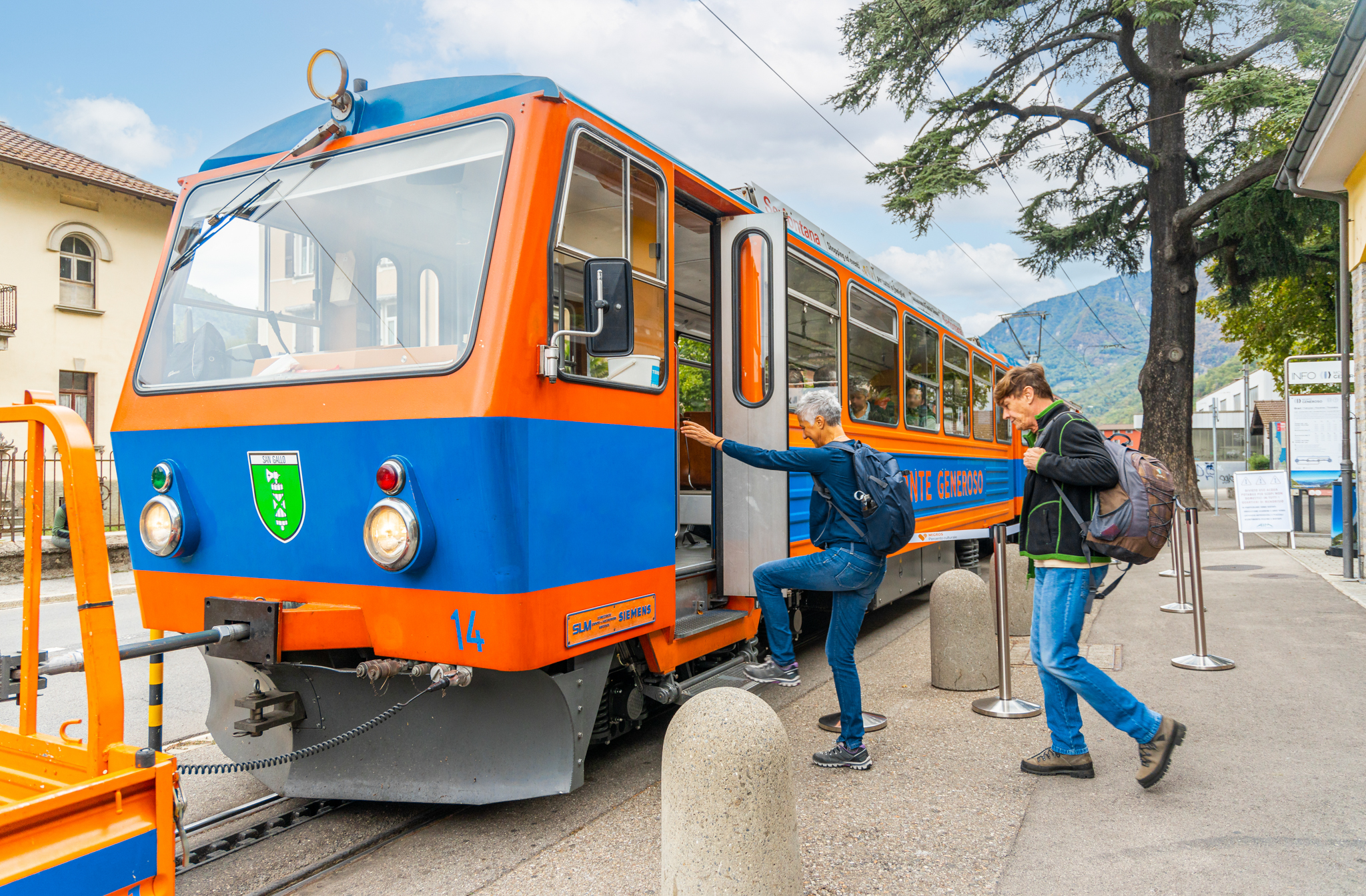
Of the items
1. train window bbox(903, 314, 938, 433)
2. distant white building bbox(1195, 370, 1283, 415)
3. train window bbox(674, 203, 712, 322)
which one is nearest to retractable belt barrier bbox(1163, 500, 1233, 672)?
train window bbox(903, 314, 938, 433)

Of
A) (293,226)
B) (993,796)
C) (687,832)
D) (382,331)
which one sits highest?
(293,226)

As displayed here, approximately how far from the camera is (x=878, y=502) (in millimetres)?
4594

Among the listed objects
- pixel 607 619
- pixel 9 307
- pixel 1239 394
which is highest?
pixel 1239 394

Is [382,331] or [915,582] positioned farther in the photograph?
[915,582]

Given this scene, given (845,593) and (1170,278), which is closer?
(845,593)

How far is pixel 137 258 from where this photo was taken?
22.7m

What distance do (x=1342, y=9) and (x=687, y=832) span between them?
2028 cm

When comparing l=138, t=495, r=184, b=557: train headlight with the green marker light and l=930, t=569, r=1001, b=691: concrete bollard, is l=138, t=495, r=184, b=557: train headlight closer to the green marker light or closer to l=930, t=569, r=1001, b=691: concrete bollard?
the green marker light

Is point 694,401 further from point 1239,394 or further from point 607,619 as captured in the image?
point 1239,394

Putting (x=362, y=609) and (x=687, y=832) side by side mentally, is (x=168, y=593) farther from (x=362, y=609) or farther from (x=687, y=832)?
(x=687, y=832)

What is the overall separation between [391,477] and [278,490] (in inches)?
25.0

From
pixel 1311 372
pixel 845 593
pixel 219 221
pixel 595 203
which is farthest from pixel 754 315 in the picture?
pixel 1311 372

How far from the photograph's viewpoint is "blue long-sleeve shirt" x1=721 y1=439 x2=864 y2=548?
463 centimetres

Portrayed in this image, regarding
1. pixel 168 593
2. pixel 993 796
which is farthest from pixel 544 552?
pixel 993 796
